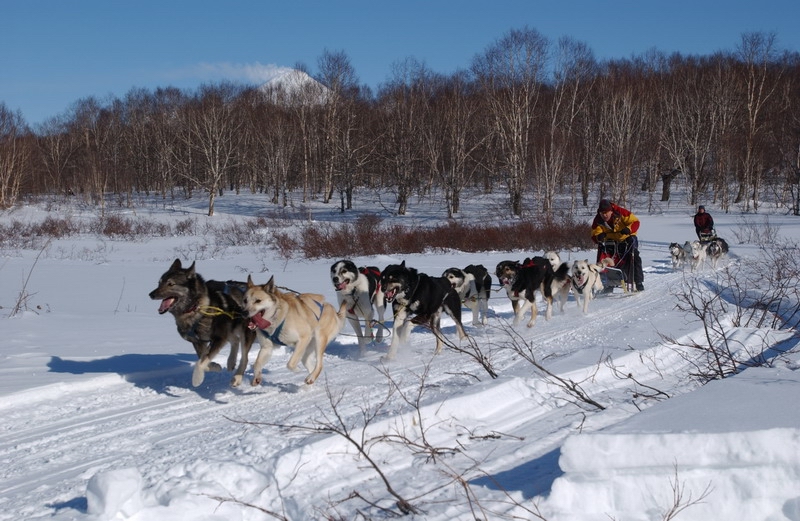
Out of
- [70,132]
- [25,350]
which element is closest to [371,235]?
[25,350]

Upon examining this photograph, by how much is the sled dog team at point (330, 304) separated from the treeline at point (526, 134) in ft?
70.8

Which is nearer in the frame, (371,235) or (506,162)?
(371,235)

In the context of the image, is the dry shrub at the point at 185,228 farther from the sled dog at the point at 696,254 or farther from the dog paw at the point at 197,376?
the dog paw at the point at 197,376

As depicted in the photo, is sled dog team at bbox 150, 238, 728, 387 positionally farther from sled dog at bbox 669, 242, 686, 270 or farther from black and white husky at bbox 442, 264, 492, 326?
sled dog at bbox 669, 242, 686, 270

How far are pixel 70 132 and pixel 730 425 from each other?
59.2 meters

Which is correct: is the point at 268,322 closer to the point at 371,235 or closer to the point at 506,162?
the point at 371,235

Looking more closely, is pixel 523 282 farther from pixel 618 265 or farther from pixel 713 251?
pixel 713 251

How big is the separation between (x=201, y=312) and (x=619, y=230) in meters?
7.79

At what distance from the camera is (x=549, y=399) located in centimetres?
446

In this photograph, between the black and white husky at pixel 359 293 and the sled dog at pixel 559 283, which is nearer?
the black and white husky at pixel 359 293

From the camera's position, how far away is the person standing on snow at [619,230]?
11125mm

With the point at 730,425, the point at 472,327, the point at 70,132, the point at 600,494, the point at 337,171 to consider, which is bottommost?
the point at 472,327

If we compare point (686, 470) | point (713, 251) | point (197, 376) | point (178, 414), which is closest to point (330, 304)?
point (197, 376)

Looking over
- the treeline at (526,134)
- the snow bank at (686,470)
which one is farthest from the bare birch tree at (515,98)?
the snow bank at (686,470)
